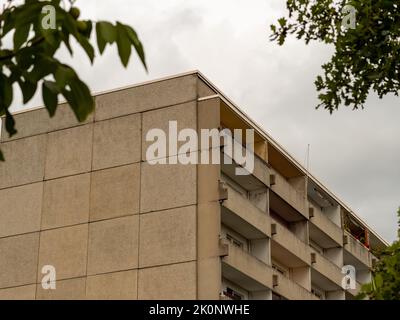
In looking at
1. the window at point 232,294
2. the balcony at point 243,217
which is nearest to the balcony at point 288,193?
the balcony at point 243,217

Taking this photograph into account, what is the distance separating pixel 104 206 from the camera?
135 ft

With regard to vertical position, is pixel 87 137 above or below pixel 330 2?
above

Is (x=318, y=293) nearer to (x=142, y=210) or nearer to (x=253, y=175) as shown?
(x=253, y=175)

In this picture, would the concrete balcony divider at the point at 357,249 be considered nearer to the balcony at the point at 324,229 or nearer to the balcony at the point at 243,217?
the balcony at the point at 324,229

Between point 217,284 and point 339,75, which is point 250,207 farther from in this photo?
point 339,75

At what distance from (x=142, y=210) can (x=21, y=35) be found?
3630 centimetres

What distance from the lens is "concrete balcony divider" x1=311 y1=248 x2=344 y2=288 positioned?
158ft

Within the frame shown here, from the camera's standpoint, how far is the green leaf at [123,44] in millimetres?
3681

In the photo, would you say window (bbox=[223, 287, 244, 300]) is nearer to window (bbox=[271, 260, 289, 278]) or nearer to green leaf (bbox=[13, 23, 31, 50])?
window (bbox=[271, 260, 289, 278])

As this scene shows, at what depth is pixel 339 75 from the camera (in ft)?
36.7

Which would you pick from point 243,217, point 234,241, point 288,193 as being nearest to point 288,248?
point 288,193
